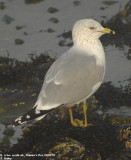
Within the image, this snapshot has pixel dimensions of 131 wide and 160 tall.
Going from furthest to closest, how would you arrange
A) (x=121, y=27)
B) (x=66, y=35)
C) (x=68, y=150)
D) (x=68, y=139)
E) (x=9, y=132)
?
(x=66, y=35)
(x=121, y=27)
(x=9, y=132)
(x=68, y=139)
(x=68, y=150)

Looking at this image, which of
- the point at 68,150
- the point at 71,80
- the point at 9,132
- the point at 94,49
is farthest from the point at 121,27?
the point at 68,150

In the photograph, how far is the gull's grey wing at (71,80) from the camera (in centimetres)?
499

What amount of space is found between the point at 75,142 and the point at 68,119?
88 cm

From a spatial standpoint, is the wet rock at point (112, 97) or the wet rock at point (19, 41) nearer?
the wet rock at point (112, 97)

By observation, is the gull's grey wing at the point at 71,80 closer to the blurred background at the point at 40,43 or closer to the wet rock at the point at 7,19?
the blurred background at the point at 40,43

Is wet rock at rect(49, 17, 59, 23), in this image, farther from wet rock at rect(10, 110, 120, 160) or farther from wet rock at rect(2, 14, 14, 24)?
wet rock at rect(10, 110, 120, 160)

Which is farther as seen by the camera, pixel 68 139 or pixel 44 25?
pixel 44 25

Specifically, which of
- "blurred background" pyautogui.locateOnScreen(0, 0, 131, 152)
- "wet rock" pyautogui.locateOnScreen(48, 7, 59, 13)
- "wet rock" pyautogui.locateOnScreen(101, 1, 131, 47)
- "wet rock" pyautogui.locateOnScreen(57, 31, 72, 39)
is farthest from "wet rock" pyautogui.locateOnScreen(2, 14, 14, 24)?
"wet rock" pyautogui.locateOnScreen(101, 1, 131, 47)

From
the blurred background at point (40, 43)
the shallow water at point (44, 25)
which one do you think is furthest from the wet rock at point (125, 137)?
the shallow water at point (44, 25)

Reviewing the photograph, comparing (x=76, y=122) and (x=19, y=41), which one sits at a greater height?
(x=19, y=41)

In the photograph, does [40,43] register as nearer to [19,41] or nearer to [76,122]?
[19,41]

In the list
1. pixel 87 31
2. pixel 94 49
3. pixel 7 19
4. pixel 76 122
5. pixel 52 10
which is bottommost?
pixel 76 122

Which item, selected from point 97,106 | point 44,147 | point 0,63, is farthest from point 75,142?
point 0,63

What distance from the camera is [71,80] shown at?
5051mm
